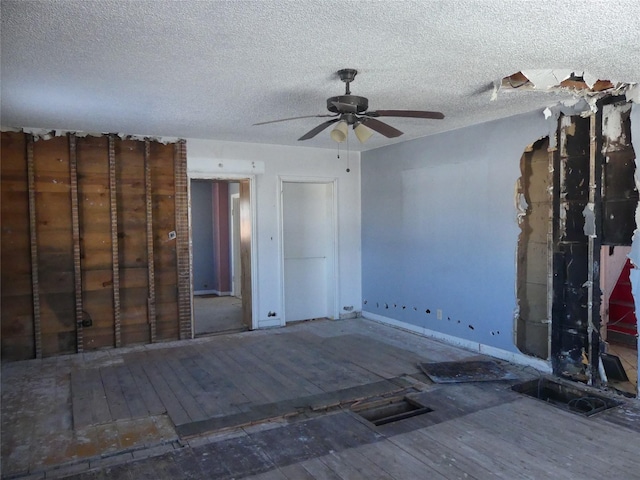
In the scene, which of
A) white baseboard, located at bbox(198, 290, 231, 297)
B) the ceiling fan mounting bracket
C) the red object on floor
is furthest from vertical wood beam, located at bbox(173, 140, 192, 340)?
the red object on floor

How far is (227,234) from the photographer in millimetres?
8961

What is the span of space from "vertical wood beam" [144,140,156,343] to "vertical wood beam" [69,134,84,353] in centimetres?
70

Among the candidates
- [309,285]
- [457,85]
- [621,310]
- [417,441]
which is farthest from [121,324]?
[621,310]

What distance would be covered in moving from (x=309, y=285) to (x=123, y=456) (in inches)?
157

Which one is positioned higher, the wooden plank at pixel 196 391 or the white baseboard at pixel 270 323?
the white baseboard at pixel 270 323

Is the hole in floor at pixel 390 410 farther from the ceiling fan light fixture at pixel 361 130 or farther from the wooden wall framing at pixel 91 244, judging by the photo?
the wooden wall framing at pixel 91 244

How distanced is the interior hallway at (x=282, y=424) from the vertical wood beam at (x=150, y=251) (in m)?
0.69

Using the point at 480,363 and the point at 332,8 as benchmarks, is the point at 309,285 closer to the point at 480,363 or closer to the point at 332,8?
the point at 480,363

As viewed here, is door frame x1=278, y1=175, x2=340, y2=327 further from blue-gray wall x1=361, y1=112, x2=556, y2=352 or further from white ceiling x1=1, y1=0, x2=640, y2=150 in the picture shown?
white ceiling x1=1, y1=0, x2=640, y2=150

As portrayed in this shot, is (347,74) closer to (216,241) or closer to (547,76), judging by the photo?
(547,76)

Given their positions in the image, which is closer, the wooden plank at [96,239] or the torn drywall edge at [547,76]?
the torn drywall edge at [547,76]

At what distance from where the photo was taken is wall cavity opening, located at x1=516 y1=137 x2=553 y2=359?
→ 445cm

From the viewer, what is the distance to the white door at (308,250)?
651cm

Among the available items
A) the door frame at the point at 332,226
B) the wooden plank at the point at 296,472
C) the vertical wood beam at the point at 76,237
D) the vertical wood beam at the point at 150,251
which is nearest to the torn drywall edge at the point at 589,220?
the wooden plank at the point at 296,472
